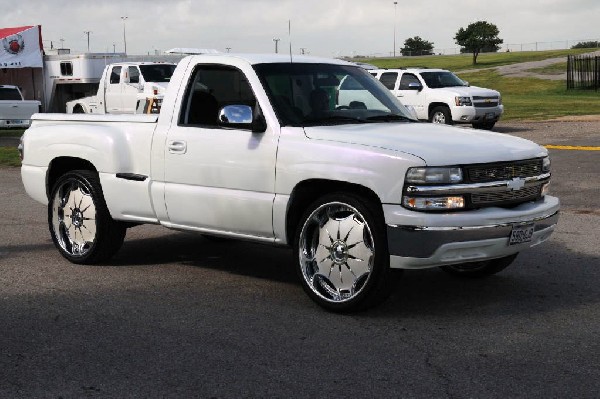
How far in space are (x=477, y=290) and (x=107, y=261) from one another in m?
3.31

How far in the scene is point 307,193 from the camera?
6.56 meters

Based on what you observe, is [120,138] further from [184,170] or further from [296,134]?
[296,134]

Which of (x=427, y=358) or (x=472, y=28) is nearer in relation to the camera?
(x=427, y=358)

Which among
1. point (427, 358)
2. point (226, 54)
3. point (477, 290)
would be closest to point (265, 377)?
point (427, 358)

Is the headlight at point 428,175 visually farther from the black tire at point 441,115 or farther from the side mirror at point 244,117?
the black tire at point 441,115

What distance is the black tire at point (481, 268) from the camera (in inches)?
287

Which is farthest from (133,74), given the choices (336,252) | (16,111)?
(336,252)

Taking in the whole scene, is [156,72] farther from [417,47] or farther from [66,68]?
[417,47]

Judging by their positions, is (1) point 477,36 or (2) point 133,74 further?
(1) point 477,36

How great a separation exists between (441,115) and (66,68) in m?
14.1

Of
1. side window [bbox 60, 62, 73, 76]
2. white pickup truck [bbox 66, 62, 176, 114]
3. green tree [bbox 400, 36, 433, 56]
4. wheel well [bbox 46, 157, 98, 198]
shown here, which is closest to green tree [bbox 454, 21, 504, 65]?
green tree [bbox 400, 36, 433, 56]

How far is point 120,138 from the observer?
25.3 ft

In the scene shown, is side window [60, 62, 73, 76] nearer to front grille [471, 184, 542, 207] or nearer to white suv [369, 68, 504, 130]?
white suv [369, 68, 504, 130]

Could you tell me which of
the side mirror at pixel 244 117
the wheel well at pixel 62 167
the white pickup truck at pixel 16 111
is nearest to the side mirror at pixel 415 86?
the white pickup truck at pixel 16 111
